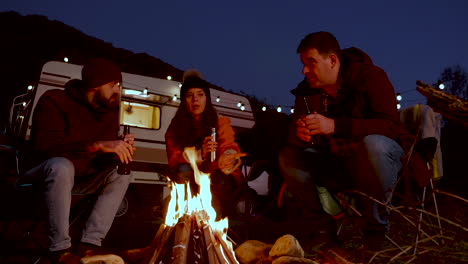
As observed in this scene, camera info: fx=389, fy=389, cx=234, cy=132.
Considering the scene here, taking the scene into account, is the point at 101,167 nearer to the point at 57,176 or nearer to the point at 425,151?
the point at 57,176

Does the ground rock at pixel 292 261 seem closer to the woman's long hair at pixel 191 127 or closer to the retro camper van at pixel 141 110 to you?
the woman's long hair at pixel 191 127

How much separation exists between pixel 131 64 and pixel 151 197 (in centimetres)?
2882

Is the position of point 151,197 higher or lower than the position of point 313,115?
lower

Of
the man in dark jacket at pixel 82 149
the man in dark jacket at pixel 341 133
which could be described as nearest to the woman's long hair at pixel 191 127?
the man in dark jacket at pixel 82 149

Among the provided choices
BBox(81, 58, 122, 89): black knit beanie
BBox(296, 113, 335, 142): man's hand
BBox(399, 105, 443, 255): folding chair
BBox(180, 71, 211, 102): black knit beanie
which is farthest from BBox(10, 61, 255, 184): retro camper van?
BBox(296, 113, 335, 142): man's hand

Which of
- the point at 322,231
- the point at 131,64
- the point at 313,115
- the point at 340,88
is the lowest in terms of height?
the point at 322,231

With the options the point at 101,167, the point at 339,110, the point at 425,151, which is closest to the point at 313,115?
the point at 339,110

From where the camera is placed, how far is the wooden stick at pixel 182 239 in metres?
2.50

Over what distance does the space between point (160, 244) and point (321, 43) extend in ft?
6.12

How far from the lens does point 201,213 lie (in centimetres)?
276

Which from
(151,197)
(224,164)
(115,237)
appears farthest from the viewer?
(151,197)

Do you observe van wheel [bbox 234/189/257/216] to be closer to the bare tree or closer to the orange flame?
the orange flame

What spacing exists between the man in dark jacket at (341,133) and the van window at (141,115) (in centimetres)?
539

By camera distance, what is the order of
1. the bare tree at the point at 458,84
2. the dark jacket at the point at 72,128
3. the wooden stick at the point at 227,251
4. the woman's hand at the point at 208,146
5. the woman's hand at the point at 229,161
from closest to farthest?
the wooden stick at the point at 227,251, the dark jacket at the point at 72,128, the woman's hand at the point at 208,146, the woman's hand at the point at 229,161, the bare tree at the point at 458,84
